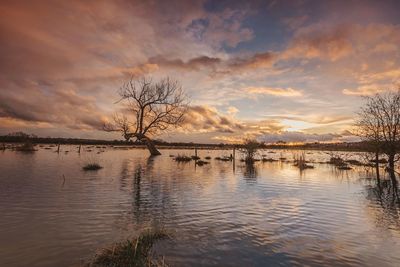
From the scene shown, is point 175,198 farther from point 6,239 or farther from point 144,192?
point 6,239

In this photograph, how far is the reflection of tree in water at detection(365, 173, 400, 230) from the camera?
10.6 meters

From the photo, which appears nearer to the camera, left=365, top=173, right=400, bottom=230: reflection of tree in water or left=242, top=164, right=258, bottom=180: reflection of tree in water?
left=365, top=173, right=400, bottom=230: reflection of tree in water

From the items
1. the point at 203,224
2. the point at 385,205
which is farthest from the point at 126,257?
the point at 385,205

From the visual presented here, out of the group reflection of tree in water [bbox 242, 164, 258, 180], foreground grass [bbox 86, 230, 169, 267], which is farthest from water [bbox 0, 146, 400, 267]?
reflection of tree in water [bbox 242, 164, 258, 180]

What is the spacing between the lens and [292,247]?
7449mm

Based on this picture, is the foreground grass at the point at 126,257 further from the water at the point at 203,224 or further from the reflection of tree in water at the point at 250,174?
the reflection of tree in water at the point at 250,174

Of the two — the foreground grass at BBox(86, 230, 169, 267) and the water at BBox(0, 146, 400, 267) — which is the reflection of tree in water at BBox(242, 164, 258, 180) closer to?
the water at BBox(0, 146, 400, 267)

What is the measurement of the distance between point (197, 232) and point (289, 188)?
11558mm

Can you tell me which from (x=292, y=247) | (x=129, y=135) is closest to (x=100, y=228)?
(x=292, y=247)

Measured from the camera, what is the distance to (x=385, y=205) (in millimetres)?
13570

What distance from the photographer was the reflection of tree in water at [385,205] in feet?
34.7

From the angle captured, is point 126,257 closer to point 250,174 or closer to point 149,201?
point 149,201

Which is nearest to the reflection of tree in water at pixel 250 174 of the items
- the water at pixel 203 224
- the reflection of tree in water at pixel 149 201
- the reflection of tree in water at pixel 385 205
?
the water at pixel 203 224

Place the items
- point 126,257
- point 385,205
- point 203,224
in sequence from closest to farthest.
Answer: point 126,257 → point 203,224 → point 385,205
